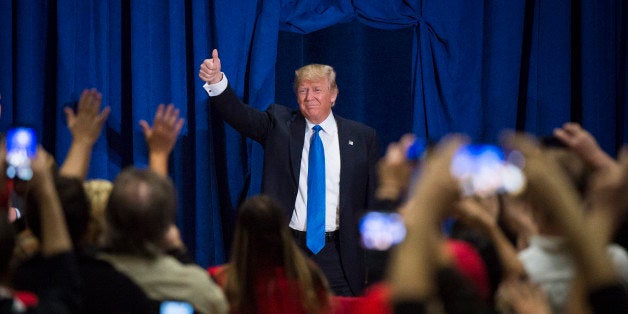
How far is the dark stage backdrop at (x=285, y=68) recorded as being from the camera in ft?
13.2

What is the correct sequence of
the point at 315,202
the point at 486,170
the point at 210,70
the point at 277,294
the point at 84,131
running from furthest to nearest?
the point at 315,202, the point at 210,70, the point at 84,131, the point at 277,294, the point at 486,170

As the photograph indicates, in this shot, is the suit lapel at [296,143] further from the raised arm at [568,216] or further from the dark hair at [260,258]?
the raised arm at [568,216]

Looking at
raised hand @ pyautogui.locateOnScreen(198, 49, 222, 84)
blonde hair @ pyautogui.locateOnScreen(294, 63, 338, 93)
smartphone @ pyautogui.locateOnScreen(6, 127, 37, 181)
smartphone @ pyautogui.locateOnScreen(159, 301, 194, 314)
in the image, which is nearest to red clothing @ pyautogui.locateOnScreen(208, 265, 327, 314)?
smartphone @ pyautogui.locateOnScreen(159, 301, 194, 314)

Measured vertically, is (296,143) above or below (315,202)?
above

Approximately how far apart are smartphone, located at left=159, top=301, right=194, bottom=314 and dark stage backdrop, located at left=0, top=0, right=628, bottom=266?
229 centimetres

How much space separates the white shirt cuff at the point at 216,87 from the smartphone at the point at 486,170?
8.25ft

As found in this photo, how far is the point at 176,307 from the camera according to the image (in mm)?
1868

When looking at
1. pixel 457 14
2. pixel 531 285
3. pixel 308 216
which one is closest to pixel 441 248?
pixel 531 285

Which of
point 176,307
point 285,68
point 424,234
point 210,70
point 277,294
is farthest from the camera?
point 285,68

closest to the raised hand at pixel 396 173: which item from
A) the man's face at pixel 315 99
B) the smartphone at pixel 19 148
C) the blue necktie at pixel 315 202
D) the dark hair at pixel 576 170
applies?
Result: the dark hair at pixel 576 170

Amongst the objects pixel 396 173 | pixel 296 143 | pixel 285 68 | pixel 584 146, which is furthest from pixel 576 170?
pixel 285 68

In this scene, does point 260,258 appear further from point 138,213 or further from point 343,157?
point 343,157

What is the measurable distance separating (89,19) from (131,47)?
0.86 feet

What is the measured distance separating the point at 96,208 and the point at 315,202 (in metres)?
1.86
